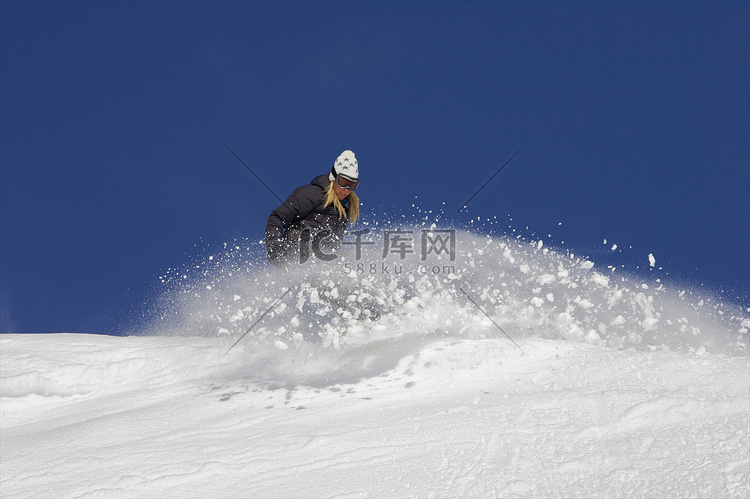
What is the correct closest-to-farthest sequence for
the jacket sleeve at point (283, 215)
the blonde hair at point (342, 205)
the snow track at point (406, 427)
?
the snow track at point (406, 427) → the jacket sleeve at point (283, 215) → the blonde hair at point (342, 205)

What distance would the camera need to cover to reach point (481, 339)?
4.83 metres

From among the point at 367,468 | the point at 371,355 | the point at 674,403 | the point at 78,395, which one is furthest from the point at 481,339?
the point at 78,395

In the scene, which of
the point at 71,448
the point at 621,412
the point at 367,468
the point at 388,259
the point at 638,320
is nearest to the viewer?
the point at 367,468

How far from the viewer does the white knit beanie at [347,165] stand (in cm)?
580

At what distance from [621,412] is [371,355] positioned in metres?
2.17

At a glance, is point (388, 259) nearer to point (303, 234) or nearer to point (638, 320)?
point (303, 234)

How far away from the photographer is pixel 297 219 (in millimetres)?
5887

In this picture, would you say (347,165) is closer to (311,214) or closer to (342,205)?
(342,205)

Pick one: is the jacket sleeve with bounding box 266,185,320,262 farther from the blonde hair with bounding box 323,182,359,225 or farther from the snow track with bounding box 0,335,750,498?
the snow track with bounding box 0,335,750,498

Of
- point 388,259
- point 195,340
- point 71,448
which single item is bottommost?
point 71,448

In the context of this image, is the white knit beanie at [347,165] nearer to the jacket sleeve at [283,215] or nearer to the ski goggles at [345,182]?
the ski goggles at [345,182]

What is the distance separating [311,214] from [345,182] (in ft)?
1.55

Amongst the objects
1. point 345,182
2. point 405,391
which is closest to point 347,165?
point 345,182

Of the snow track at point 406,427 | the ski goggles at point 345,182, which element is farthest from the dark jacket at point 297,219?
the snow track at point 406,427
